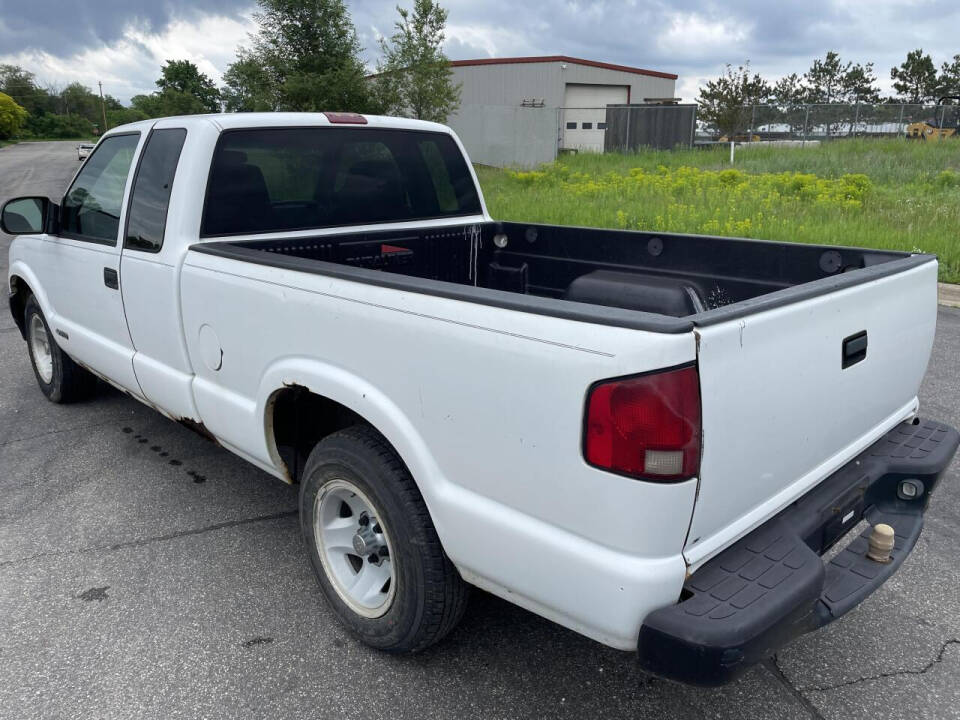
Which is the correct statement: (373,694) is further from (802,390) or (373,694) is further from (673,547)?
(802,390)

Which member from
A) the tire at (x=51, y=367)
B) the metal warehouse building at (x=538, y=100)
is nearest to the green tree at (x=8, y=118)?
the metal warehouse building at (x=538, y=100)

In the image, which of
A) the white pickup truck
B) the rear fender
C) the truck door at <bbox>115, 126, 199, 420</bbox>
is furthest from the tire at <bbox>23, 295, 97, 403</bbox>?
the rear fender

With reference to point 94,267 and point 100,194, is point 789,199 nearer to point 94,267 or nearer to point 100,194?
point 100,194

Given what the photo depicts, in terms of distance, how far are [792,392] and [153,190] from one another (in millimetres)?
2986

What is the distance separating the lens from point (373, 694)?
2543mm

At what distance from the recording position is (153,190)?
363cm

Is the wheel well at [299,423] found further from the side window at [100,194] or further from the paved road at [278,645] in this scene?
the side window at [100,194]

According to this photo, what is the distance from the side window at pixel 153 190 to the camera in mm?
3504

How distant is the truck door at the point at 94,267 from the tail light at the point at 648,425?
9.24ft

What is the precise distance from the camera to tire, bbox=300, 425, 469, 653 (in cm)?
240

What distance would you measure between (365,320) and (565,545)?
928 mm

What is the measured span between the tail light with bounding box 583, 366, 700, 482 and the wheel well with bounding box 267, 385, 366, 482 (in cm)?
134

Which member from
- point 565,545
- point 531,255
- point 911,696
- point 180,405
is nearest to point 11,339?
point 180,405

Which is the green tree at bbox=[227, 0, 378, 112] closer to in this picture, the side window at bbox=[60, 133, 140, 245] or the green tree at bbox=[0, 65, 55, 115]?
the side window at bbox=[60, 133, 140, 245]
